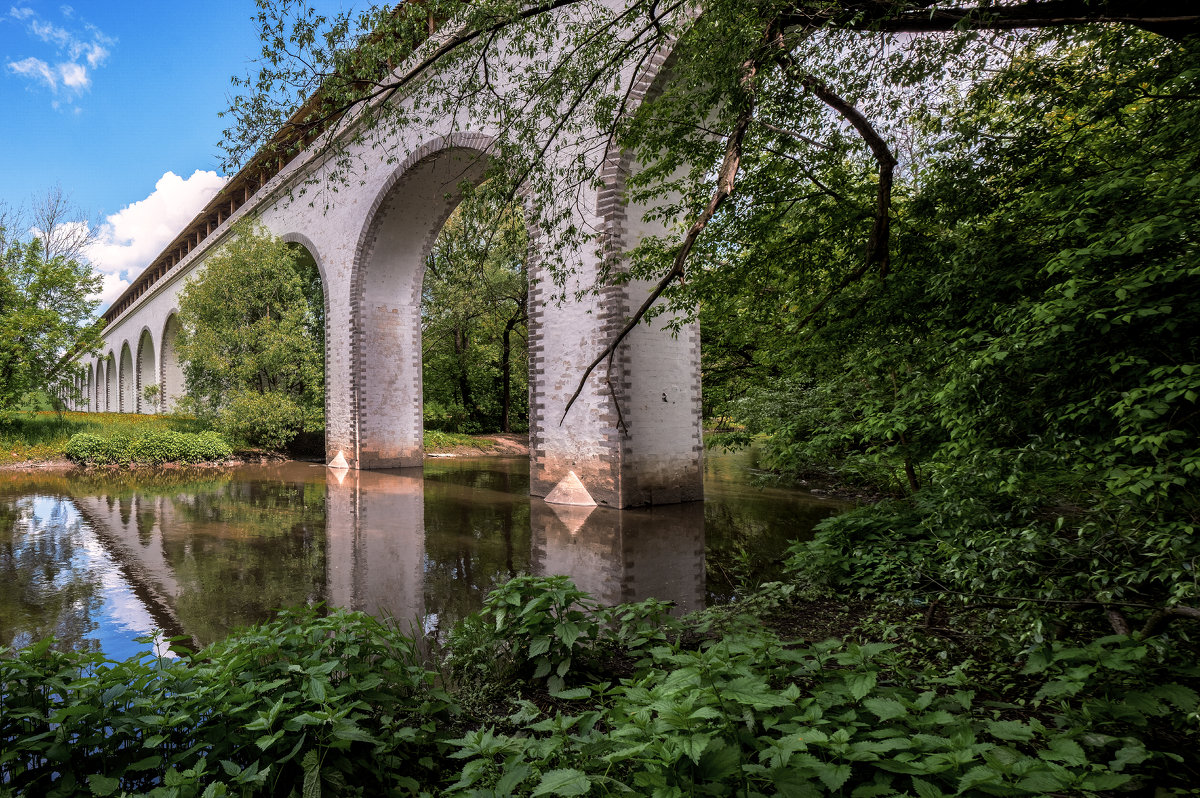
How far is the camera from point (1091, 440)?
2.63 m

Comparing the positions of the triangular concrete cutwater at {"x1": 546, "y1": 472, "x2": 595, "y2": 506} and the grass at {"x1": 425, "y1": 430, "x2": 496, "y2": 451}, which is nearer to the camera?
the triangular concrete cutwater at {"x1": 546, "y1": 472, "x2": 595, "y2": 506}

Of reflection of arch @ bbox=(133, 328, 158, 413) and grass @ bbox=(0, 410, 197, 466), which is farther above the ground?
reflection of arch @ bbox=(133, 328, 158, 413)

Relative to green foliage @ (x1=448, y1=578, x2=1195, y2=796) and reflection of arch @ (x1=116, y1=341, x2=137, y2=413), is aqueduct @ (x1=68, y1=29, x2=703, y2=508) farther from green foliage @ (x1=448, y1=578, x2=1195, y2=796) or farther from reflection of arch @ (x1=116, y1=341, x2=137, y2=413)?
reflection of arch @ (x1=116, y1=341, x2=137, y2=413)

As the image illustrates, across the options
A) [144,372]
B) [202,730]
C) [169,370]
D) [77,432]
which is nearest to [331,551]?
[202,730]

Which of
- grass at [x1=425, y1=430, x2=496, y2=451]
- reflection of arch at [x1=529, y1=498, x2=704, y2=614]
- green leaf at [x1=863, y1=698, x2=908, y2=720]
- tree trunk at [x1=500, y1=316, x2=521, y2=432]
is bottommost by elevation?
reflection of arch at [x1=529, y1=498, x2=704, y2=614]

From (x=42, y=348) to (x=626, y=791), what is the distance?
19181mm

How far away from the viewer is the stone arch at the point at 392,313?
13.1 meters

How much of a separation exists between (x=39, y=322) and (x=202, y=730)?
17671 millimetres

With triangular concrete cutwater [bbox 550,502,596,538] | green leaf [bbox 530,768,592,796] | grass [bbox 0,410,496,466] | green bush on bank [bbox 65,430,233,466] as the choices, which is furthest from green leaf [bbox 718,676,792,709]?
grass [bbox 0,410,496,466]

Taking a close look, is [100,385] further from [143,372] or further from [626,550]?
[626,550]

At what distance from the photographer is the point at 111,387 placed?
43344 millimetres

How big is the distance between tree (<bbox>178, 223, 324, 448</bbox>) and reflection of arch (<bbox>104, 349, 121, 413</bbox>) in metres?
32.3

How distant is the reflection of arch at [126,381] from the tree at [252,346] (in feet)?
85.9

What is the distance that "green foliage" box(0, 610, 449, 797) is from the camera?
5.54ft
